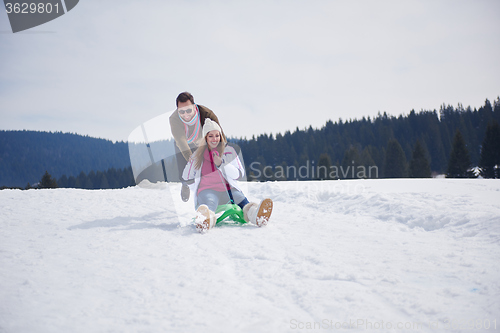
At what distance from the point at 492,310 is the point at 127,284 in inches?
78.1

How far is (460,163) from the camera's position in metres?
31.4

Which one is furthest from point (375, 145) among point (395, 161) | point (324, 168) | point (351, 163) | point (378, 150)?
point (324, 168)

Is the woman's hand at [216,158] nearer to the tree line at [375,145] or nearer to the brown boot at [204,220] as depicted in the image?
the brown boot at [204,220]

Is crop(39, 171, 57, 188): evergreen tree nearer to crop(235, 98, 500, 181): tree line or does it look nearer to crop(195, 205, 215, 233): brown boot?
crop(235, 98, 500, 181): tree line

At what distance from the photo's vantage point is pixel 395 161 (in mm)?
43000

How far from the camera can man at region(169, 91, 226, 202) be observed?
4137 mm

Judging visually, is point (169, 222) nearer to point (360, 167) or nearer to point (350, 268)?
point (350, 268)

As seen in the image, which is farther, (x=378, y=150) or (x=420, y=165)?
(x=378, y=150)

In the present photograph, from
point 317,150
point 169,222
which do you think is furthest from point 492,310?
point 317,150

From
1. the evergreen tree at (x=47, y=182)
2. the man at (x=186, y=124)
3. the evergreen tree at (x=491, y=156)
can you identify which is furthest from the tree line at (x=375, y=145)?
the man at (x=186, y=124)

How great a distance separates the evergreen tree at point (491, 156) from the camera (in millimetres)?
30219

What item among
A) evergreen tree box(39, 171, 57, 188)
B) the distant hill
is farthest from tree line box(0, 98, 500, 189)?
the distant hill

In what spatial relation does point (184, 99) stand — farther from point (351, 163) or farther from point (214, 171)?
point (351, 163)

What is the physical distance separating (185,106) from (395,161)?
45.3 metres
